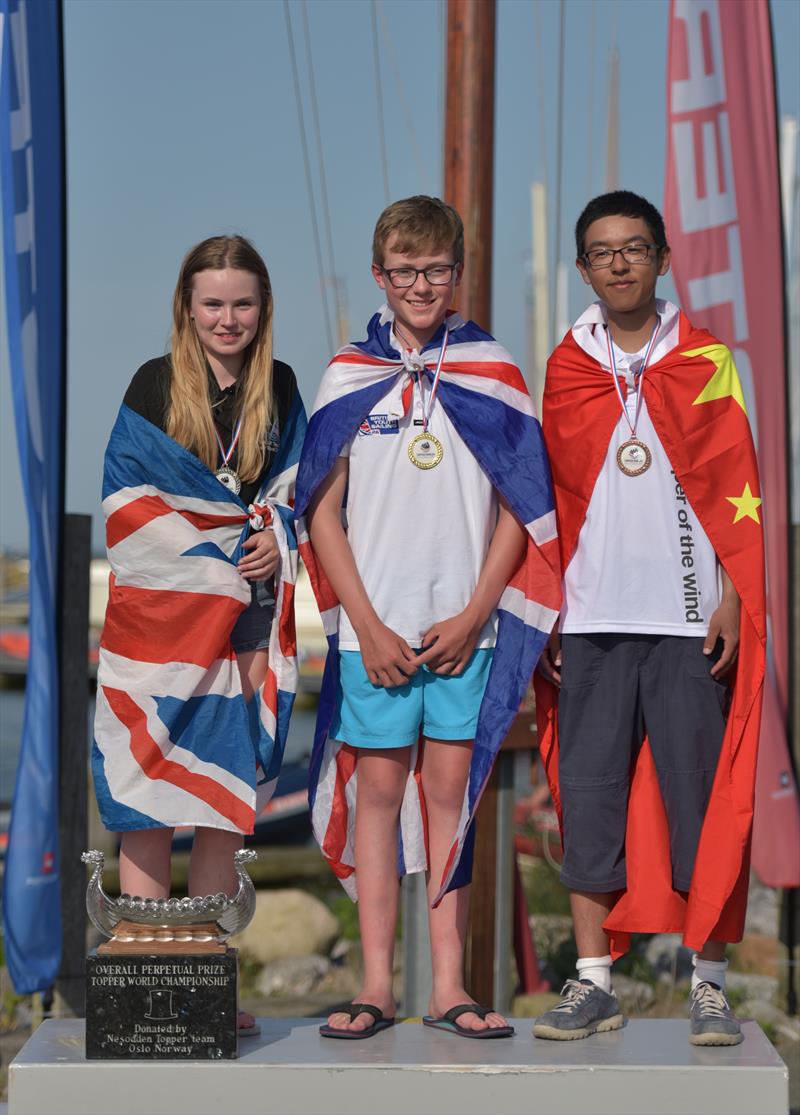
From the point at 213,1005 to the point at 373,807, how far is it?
1.96 ft

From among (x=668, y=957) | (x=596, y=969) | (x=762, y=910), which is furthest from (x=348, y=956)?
(x=596, y=969)

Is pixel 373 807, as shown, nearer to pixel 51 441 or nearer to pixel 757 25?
pixel 51 441

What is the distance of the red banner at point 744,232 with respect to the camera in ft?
21.9

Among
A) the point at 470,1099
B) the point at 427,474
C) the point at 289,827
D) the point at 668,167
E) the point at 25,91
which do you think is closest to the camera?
the point at 470,1099

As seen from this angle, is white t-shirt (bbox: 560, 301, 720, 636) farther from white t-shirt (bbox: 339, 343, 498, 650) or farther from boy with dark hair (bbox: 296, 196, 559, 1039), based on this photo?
white t-shirt (bbox: 339, 343, 498, 650)

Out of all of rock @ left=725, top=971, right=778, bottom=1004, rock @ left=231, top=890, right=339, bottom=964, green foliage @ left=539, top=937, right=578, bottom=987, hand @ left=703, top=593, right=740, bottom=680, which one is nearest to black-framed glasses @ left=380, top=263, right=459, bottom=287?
hand @ left=703, top=593, right=740, bottom=680

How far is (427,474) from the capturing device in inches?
150

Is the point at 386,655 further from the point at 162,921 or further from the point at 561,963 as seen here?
the point at 561,963

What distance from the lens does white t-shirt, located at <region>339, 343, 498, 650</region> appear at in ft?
12.4

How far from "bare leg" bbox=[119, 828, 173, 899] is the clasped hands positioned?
65 cm

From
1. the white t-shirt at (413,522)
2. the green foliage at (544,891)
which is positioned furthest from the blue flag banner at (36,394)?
the green foliage at (544,891)

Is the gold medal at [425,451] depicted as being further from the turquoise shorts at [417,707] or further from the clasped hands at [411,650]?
the turquoise shorts at [417,707]

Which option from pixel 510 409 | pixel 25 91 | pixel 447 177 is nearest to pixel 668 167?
pixel 447 177

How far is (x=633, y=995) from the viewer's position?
8.45 metres
